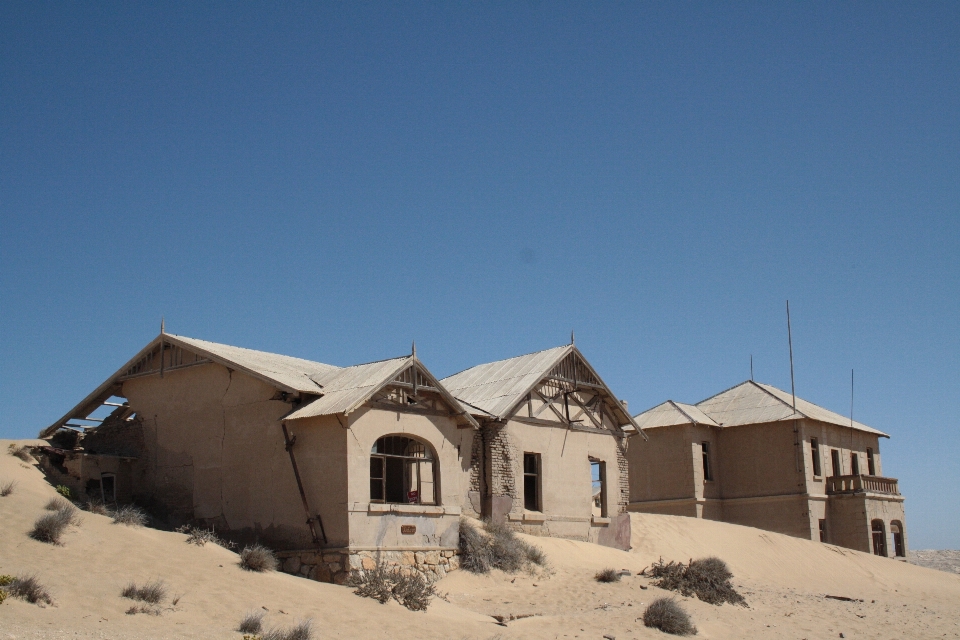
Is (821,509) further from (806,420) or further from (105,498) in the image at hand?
(105,498)

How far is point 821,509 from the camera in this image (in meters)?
37.2

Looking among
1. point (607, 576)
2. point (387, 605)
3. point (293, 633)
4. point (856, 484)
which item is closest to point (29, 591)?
point (293, 633)

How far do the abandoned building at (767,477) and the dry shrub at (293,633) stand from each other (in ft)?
78.1

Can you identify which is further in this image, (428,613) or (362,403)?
(362,403)

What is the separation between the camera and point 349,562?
20.3 meters

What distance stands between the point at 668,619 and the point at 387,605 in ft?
18.7

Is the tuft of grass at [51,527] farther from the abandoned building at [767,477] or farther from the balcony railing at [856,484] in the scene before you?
the balcony railing at [856,484]

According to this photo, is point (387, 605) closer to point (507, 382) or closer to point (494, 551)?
point (494, 551)

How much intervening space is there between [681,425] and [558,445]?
10881mm

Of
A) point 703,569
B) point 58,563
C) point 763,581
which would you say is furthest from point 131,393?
point 763,581

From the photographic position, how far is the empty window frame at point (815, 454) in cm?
3762

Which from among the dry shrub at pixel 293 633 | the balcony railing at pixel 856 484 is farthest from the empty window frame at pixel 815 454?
the dry shrub at pixel 293 633

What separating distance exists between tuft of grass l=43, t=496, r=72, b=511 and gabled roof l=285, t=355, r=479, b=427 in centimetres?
498

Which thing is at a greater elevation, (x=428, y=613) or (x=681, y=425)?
(x=681, y=425)
